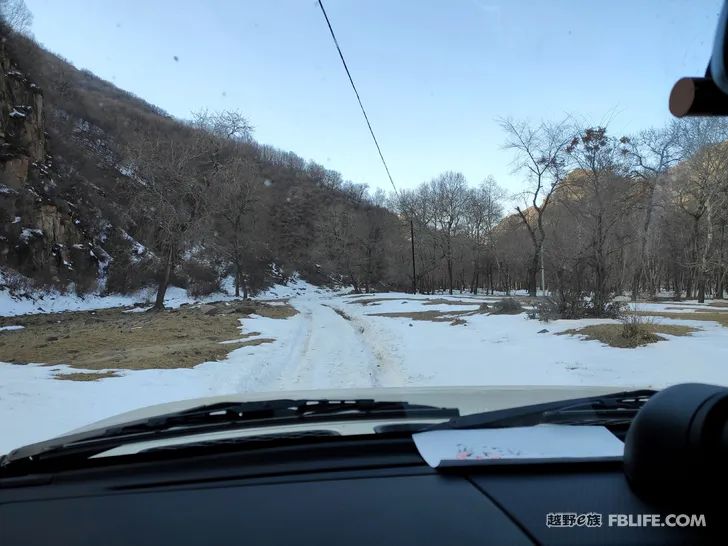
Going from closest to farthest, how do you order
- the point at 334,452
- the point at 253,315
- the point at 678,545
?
the point at 678,545, the point at 334,452, the point at 253,315

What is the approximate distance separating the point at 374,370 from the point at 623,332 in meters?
5.61

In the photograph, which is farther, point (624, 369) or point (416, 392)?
point (624, 369)

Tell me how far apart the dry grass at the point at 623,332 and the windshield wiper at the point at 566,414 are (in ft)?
28.8

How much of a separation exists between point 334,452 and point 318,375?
24.4 feet

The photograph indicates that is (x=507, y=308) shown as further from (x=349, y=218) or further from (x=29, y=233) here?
(x=349, y=218)

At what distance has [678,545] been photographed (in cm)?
136

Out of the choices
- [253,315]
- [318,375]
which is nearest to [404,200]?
[253,315]

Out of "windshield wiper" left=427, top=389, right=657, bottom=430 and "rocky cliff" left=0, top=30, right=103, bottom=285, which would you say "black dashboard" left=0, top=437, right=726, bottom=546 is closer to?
"windshield wiper" left=427, top=389, right=657, bottom=430

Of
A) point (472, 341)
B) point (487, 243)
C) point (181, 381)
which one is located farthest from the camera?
point (487, 243)

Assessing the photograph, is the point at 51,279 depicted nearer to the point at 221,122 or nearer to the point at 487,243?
the point at 221,122

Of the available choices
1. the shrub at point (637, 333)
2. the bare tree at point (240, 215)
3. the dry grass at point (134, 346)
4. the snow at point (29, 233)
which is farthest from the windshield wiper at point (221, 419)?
the snow at point (29, 233)

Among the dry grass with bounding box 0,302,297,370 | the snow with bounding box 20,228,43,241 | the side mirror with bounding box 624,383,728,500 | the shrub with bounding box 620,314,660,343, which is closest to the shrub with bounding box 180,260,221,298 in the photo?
the snow with bounding box 20,228,43,241

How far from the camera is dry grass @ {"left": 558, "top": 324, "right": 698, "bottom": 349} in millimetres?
10875

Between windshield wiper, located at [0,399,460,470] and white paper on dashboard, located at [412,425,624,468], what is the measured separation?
2.11ft
